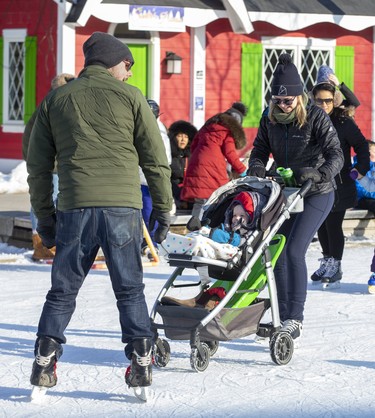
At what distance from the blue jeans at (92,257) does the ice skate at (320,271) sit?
4381mm

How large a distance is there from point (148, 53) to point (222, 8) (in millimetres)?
1376

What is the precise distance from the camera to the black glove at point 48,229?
6105 millimetres

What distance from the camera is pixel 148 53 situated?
19.6 meters

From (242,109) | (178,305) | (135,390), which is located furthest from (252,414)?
(242,109)

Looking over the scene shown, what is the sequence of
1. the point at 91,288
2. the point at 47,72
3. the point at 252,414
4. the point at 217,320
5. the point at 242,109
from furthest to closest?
the point at 47,72
the point at 242,109
the point at 91,288
the point at 217,320
the point at 252,414

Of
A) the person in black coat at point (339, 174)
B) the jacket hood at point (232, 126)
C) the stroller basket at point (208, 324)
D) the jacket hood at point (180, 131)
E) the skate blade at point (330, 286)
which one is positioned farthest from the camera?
the jacket hood at point (180, 131)

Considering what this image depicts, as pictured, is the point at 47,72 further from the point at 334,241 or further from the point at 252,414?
the point at 252,414

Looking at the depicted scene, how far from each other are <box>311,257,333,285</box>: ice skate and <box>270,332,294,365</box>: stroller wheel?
3.19 m

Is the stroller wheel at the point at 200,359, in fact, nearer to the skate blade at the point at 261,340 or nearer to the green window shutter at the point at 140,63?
the skate blade at the point at 261,340

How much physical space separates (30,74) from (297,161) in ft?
41.6

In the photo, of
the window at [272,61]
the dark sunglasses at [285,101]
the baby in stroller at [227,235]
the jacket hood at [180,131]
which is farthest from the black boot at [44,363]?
the window at [272,61]

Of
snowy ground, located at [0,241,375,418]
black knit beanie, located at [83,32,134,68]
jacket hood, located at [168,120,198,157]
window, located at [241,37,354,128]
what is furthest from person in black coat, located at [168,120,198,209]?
black knit beanie, located at [83,32,134,68]

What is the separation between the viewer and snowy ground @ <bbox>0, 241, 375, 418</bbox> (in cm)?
594

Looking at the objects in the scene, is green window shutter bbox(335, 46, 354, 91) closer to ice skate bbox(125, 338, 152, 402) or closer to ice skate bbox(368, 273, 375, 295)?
ice skate bbox(368, 273, 375, 295)
